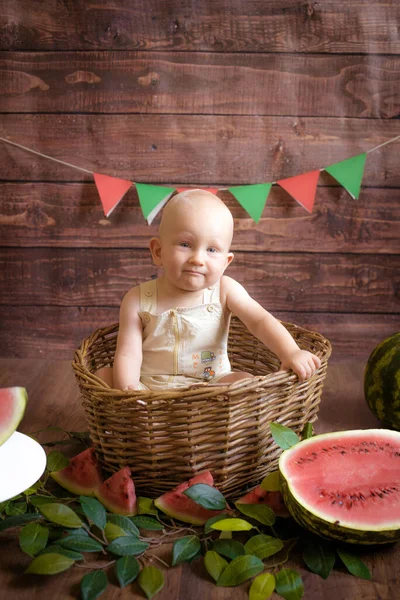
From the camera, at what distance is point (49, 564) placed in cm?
107

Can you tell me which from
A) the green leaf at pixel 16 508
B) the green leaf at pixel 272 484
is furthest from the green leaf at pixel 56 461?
the green leaf at pixel 272 484

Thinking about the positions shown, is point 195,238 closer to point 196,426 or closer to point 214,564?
point 196,426

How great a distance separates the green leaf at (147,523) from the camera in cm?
121

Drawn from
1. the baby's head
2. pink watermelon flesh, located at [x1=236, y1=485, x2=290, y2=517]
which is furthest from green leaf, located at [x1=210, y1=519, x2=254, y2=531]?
the baby's head

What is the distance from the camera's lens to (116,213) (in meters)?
2.09

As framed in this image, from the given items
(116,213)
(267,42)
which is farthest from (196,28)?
(116,213)

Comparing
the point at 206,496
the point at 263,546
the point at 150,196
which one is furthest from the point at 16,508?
the point at 150,196

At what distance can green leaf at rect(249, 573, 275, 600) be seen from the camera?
3.39 ft

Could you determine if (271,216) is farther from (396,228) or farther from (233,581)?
(233,581)

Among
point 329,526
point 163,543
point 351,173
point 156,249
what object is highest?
point 351,173

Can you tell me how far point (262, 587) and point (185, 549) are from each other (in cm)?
16

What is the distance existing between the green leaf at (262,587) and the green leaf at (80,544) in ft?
0.91

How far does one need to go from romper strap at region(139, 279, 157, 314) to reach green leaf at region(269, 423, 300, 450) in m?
0.46

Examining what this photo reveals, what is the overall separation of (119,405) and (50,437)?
1.54ft
